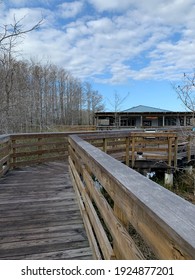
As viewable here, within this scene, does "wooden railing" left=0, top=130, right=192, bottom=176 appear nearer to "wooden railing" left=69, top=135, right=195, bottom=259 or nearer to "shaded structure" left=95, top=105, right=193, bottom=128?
"wooden railing" left=69, top=135, right=195, bottom=259

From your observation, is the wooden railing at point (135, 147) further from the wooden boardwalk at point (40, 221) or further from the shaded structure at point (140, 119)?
the shaded structure at point (140, 119)

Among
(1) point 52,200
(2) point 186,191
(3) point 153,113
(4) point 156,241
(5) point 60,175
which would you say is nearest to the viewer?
(4) point 156,241

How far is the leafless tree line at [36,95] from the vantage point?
39.6 feet

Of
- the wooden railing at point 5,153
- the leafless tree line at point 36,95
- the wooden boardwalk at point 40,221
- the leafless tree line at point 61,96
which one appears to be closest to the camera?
the wooden boardwalk at point 40,221

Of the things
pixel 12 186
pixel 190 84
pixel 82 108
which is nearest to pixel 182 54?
pixel 190 84

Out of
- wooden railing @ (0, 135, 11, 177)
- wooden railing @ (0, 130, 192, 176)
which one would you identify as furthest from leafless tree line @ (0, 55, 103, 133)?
wooden railing @ (0, 135, 11, 177)

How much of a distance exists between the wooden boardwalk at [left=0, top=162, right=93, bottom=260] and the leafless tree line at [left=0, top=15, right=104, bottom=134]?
722 cm

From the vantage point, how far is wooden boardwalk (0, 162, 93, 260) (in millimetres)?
2443

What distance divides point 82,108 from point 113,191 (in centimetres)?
4984

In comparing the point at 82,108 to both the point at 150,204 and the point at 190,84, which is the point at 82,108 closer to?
the point at 190,84

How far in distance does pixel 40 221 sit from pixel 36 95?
2655cm

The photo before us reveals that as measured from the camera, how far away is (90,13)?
41.5 ft

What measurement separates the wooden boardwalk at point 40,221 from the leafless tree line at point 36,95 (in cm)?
722

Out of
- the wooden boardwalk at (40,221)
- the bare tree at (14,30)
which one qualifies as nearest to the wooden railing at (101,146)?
the wooden boardwalk at (40,221)
